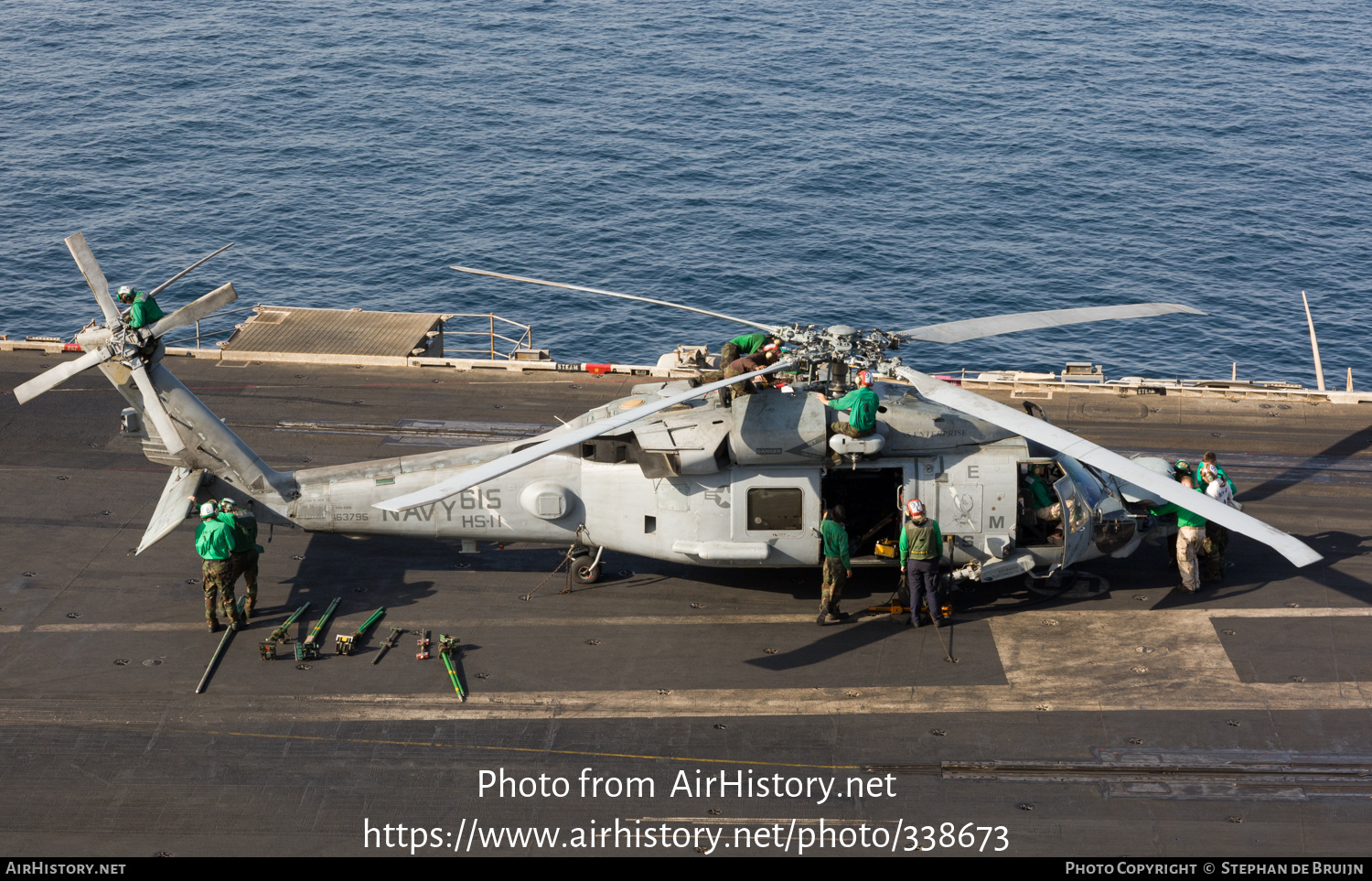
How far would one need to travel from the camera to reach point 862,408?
19641mm

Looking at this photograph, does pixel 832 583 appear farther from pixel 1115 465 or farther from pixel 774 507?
pixel 1115 465

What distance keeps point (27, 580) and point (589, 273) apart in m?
30.5

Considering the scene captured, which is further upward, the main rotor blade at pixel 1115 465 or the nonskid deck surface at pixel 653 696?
the main rotor blade at pixel 1115 465

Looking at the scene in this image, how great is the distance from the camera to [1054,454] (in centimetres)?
2114

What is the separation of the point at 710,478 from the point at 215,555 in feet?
25.6

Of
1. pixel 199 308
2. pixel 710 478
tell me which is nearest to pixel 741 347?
pixel 710 478

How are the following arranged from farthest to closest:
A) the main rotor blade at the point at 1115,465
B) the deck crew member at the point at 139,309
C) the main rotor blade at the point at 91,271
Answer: the deck crew member at the point at 139,309
the main rotor blade at the point at 91,271
the main rotor blade at the point at 1115,465

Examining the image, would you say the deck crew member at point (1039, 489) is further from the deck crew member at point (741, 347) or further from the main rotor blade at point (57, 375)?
the main rotor blade at point (57, 375)

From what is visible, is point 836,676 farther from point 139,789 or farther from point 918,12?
point 918,12

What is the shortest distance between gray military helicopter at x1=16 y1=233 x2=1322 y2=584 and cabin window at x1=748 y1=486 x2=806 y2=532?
0.02 m

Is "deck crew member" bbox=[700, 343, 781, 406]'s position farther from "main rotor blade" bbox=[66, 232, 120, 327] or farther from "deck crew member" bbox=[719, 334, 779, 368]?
"main rotor blade" bbox=[66, 232, 120, 327]

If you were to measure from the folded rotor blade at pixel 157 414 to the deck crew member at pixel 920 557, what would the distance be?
11286mm

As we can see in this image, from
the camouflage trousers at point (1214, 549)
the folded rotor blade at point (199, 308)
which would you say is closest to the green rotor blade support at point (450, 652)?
the folded rotor blade at point (199, 308)

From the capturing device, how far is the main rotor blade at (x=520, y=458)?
49.7ft
